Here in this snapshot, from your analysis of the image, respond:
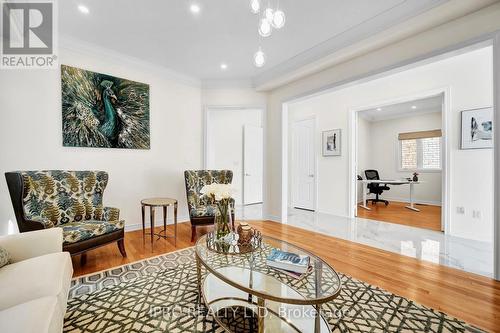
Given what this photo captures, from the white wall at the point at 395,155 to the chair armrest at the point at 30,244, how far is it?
704cm

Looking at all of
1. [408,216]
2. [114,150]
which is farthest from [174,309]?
[408,216]

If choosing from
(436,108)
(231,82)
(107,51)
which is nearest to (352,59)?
(231,82)

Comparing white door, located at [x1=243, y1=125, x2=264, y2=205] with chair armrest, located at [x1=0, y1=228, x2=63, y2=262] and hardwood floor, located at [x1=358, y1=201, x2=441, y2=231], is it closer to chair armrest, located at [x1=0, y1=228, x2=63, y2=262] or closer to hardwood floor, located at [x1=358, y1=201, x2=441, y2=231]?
hardwood floor, located at [x1=358, y1=201, x2=441, y2=231]

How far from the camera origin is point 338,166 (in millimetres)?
4887

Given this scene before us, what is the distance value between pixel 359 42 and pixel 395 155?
17.6ft

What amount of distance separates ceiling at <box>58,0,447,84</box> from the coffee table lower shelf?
277cm

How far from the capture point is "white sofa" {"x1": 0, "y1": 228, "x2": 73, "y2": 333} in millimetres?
920

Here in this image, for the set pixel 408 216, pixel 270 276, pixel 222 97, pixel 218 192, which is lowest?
pixel 408 216

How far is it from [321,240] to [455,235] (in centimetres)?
218

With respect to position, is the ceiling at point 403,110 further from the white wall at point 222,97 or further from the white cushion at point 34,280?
the white cushion at point 34,280

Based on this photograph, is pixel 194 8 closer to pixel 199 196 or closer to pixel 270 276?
pixel 199 196

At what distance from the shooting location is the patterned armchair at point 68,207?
2125 mm

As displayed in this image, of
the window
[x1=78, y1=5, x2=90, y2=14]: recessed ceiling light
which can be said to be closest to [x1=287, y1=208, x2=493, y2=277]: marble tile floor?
the window

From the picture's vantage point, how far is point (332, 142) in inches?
197
